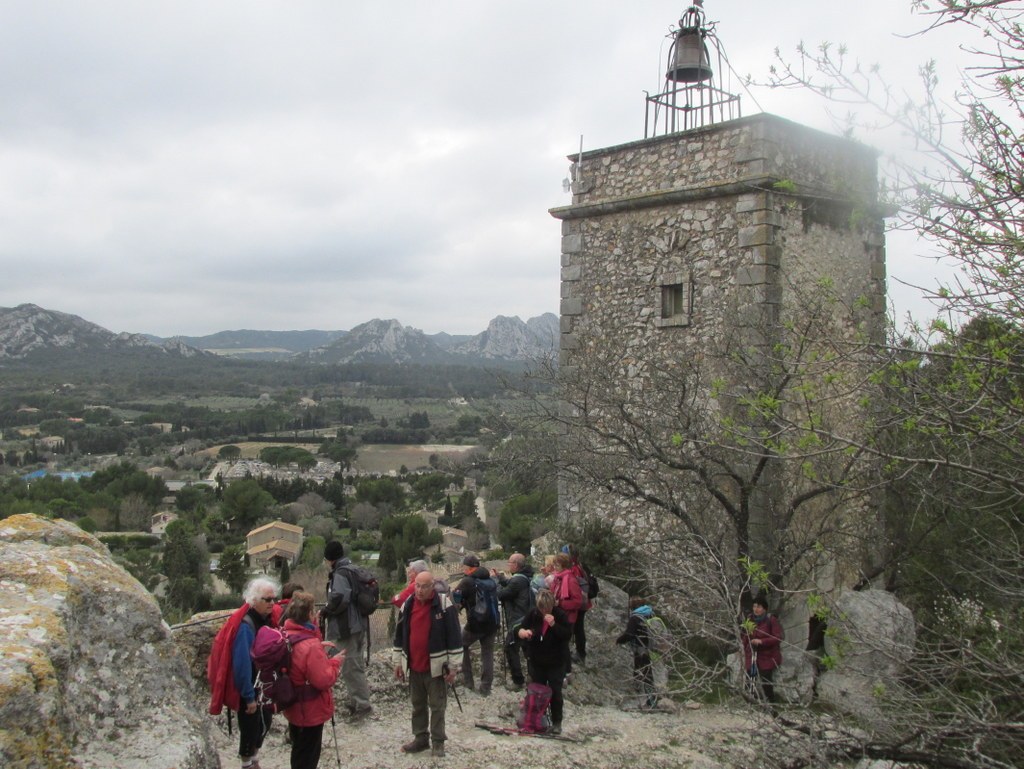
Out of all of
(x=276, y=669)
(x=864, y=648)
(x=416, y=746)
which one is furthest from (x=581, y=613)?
(x=276, y=669)

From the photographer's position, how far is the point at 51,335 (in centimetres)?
14550

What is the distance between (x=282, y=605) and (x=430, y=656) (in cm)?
102

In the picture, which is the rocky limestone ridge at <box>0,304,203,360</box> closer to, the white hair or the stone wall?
the stone wall

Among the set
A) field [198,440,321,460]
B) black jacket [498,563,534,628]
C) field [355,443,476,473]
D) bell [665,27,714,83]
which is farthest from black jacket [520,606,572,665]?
field [198,440,321,460]

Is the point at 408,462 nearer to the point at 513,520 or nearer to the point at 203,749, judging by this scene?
the point at 513,520

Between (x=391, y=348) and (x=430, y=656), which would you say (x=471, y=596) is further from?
(x=391, y=348)

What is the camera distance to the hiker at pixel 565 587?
7.01 metres

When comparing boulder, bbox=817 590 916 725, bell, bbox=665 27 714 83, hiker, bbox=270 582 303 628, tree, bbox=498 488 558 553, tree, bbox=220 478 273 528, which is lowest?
tree, bbox=220 478 273 528

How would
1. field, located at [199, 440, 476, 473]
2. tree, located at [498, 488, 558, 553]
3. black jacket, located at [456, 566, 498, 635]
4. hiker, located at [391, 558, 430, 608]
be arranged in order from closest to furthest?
hiker, located at [391, 558, 430, 608], black jacket, located at [456, 566, 498, 635], tree, located at [498, 488, 558, 553], field, located at [199, 440, 476, 473]

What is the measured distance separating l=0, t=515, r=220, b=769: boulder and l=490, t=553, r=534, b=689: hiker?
332 centimetres

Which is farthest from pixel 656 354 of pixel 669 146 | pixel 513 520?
pixel 513 520

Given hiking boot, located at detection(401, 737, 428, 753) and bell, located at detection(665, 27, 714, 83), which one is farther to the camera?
bell, located at detection(665, 27, 714, 83)

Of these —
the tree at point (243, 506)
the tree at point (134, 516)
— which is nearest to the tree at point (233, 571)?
the tree at point (243, 506)

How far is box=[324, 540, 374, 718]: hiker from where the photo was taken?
235 inches
